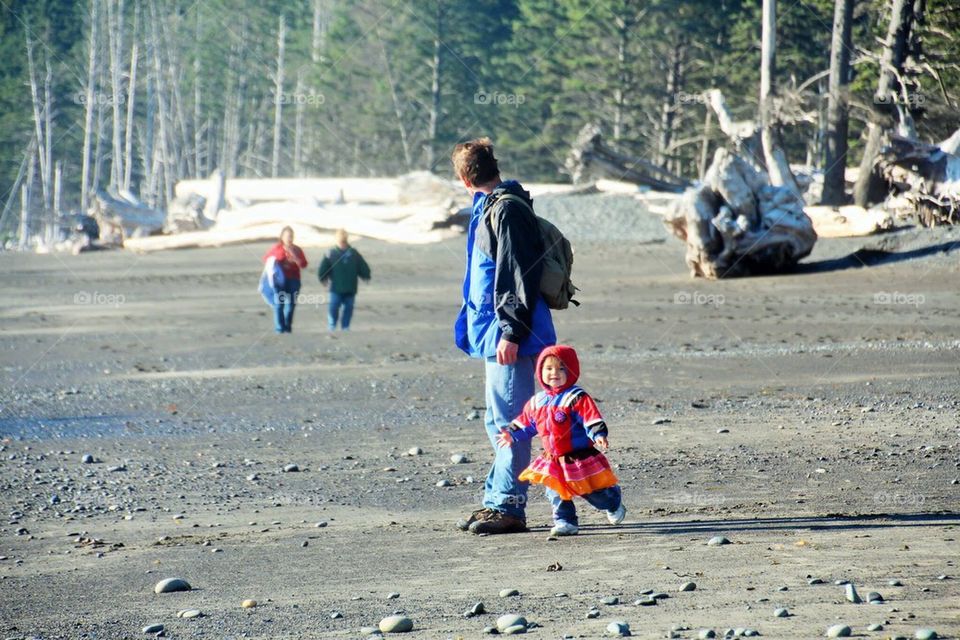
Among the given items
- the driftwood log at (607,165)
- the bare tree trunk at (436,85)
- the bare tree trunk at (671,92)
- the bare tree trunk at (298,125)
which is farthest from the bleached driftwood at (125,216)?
the bare tree trunk at (298,125)

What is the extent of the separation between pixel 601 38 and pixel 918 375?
4106 cm

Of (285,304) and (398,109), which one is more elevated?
(398,109)

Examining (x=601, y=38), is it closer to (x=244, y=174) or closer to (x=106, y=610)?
(x=244, y=174)

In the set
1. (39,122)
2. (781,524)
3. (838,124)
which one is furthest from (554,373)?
(39,122)

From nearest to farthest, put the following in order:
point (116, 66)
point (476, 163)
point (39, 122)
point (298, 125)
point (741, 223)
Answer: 1. point (476, 163)
2. point (741, 223)
3. point (116, 66)
4. point (39, 122)
5. point (298, 125)

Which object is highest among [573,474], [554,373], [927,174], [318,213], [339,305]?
[927,174]

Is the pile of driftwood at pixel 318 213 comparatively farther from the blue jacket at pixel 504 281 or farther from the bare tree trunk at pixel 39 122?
the bare tree trunk at pixel 39 122

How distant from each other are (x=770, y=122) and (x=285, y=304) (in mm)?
12393

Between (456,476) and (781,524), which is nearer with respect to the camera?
(781,524)

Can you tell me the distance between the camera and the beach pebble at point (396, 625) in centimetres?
520

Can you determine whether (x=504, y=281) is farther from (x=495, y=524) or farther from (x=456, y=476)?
(x=456, y=476)

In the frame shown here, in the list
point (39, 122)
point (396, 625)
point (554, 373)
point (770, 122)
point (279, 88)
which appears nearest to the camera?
point (396, 625)

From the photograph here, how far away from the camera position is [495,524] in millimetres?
6969

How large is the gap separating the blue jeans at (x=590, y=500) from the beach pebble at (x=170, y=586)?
1816mm
